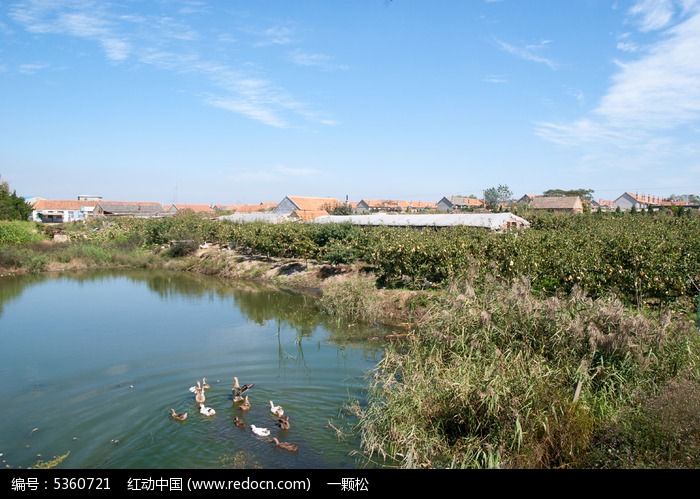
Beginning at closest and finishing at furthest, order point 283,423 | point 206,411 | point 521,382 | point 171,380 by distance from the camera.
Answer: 1. point 521,382
2. point 283,423
3. point 206,411
4. point 171,380

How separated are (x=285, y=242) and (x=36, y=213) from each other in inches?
2190

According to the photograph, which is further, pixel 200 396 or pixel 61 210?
pixel 61 210

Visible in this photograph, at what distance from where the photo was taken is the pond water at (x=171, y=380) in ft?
26.3

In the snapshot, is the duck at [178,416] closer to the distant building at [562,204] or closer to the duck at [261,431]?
the duck at [261,431]

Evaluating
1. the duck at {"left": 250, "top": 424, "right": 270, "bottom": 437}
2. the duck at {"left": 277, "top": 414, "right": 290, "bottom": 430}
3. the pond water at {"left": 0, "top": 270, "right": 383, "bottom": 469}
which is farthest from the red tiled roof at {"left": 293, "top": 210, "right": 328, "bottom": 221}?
the duck at {"left": 250, "top": 424, "right": 270, "bottom": 437}

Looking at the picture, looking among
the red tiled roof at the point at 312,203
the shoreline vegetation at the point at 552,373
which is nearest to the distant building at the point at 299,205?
the red tiled roof at the point at 312,203

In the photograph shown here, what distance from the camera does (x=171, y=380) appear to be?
1127 cm

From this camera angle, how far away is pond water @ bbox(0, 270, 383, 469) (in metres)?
8.01

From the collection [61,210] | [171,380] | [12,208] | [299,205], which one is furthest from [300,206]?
[171,380]

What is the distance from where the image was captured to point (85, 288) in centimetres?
2483

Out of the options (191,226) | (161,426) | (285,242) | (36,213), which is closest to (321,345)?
(161,426)

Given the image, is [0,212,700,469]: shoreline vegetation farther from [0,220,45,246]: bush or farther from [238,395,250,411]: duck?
[0,220,45,246]: bush

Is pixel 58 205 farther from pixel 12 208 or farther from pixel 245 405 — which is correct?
pixel 245 405
